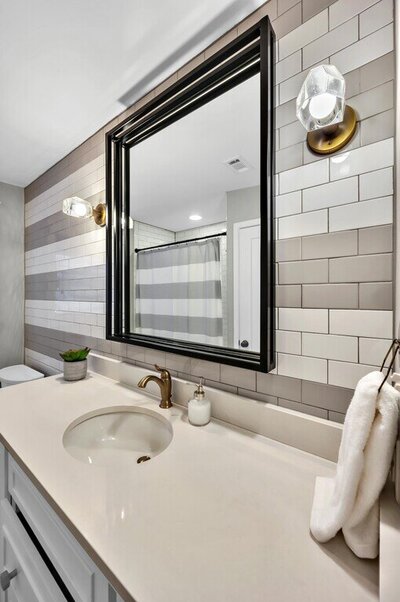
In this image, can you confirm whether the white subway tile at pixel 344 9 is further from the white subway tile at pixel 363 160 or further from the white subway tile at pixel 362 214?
the white subway tile at pixel 362 214

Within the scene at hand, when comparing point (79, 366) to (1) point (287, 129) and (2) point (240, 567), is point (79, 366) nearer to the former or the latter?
(2) point (240, 567)

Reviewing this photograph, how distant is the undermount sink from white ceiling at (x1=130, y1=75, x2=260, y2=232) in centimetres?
81

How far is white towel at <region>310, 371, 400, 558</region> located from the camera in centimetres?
46

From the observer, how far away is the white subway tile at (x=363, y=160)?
68 centimetres

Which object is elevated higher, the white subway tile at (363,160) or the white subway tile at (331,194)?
the white subway tile at (363,160)

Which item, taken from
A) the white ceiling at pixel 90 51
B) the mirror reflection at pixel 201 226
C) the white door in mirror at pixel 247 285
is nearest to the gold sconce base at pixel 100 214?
the mirror reflection at pixel 201 226

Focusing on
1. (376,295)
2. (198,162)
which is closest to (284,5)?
(198,162)

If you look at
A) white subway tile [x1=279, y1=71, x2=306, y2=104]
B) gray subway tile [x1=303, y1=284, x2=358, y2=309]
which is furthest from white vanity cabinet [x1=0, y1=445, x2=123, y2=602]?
white subway tile [x1=279, y1=71, x2=306, y2=104]

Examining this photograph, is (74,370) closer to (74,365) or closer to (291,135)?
(74,365)

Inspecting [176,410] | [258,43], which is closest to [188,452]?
[176,410]

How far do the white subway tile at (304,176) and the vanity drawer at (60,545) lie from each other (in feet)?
3.42

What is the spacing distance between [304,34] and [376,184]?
A: 1.73 feet

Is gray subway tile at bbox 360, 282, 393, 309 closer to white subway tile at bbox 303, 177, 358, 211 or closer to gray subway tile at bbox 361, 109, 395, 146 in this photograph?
white subway tile at bbox 303, 177, 358, 211

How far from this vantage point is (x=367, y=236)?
27.9 inches
